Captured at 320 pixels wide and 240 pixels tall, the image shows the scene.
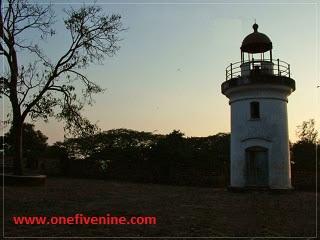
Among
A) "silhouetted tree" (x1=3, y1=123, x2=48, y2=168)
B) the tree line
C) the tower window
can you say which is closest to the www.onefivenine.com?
the tower window

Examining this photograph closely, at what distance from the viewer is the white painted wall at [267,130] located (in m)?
21.9

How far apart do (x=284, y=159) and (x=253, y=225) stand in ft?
38.5

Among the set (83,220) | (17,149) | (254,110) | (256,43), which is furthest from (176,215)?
(256,43)

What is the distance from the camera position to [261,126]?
22156mm

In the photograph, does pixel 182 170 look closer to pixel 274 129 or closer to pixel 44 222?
pixel 274 129

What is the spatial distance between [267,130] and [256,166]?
1910 mm

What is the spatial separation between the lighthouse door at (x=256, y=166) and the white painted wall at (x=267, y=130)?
22 cm

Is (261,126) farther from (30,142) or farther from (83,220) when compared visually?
(30,142)

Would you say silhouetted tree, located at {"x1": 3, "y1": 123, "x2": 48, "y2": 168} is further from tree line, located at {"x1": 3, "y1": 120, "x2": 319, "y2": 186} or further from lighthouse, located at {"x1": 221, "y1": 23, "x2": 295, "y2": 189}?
lighthouse, located at {"x1": 221, "y1": 23, "x2": 295, "y2": 189}

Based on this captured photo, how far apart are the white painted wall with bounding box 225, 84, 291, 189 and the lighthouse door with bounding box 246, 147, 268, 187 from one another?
0.22m

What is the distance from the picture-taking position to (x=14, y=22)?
21.9m

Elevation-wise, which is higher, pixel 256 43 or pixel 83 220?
pixel 256 43

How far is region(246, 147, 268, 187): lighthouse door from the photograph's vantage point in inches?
871

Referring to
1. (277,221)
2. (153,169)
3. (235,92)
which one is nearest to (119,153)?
(153,169)
